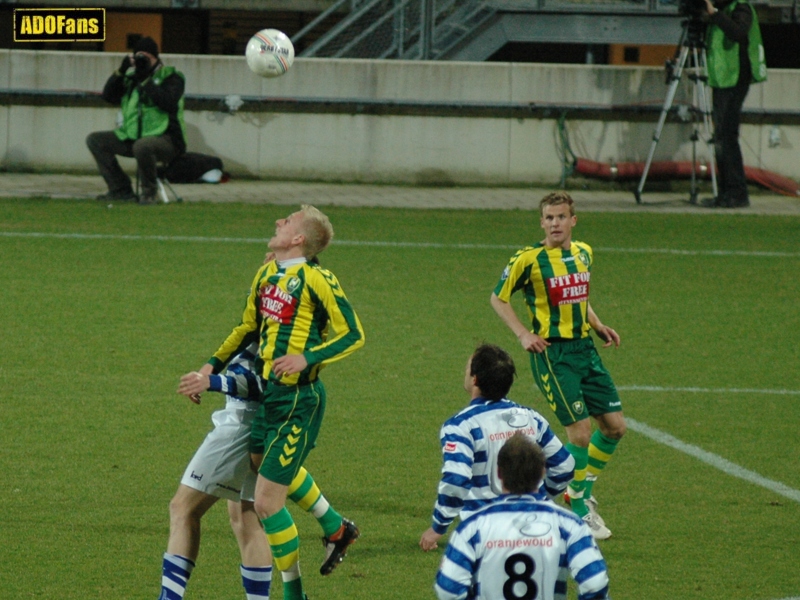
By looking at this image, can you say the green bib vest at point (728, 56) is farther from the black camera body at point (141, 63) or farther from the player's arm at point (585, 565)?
the player's arm at point (585, 565)

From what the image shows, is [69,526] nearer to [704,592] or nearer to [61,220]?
[704,592]

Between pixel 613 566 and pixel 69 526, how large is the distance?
8.93 feet

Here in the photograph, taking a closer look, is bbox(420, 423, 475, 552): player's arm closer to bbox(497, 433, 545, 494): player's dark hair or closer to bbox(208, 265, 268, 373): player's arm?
bbox(497, 433, 545, 494): player's dark hair

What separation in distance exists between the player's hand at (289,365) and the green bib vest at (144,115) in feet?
39.6

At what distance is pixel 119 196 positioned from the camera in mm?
17781

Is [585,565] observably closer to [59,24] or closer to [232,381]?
[232,381]

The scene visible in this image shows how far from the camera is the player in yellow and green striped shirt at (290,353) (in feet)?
18.6

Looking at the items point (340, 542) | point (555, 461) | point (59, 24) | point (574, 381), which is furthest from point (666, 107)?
point (555, 461)

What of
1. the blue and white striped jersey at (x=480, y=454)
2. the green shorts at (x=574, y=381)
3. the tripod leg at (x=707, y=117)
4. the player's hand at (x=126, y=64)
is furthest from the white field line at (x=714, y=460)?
the player's hand at (x=126, y=64)

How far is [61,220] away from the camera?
16266 millimetres

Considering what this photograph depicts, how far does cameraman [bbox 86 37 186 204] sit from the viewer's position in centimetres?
1702

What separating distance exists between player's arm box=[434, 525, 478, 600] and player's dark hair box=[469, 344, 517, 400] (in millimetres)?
1252

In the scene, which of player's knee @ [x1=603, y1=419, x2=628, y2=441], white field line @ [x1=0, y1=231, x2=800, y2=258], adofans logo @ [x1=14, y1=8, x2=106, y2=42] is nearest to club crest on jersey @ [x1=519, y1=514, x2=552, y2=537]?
player's knee @ [x1=603, y1=419, x2=628, y2=441]

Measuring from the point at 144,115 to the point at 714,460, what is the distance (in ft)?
35.4
